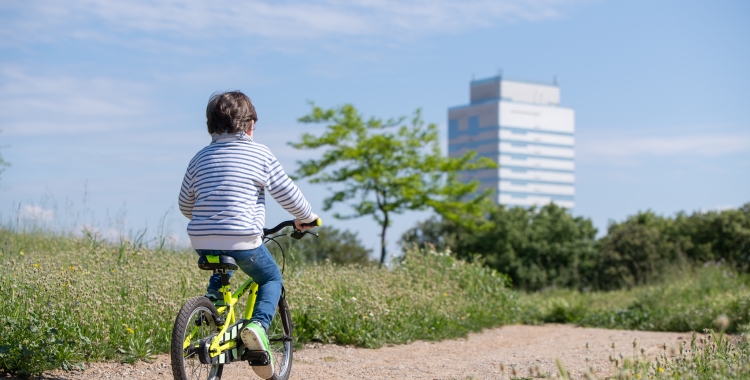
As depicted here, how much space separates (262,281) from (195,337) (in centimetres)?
52

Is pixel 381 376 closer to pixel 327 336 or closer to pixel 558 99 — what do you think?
pixel 327 336

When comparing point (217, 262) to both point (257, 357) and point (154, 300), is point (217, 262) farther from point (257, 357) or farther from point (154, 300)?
point (154, 300)

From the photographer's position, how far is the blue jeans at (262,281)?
4.23 m

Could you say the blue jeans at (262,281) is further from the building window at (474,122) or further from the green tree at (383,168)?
the building window at (474,122)

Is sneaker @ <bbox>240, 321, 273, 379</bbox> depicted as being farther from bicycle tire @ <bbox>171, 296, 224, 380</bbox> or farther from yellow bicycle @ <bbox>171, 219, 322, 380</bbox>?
bicycle tire @ <bbox>171, 296, 224, 380</bbox>

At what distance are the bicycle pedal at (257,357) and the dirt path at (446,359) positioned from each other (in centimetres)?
108

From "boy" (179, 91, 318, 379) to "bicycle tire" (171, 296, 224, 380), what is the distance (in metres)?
0.19

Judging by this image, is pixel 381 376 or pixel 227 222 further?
pixel 381 376

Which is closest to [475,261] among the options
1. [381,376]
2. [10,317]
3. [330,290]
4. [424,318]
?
[424,318]

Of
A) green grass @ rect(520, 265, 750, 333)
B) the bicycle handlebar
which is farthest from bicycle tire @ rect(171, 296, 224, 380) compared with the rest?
green grass @ rect(520, 265, 750, 333)

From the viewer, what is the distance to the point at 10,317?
512 cm

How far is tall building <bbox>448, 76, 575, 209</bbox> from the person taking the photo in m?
141

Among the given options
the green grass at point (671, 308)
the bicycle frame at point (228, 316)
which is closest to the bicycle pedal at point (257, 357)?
the bicycle frame at point (228, 316)

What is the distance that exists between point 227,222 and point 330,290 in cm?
362
